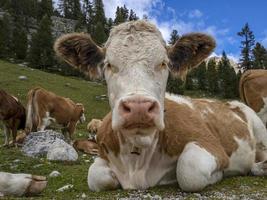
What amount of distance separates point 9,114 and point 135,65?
15035 millimetres

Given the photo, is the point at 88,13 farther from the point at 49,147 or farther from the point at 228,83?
the point at 49,147

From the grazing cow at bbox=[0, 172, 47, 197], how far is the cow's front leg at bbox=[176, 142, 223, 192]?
2131 mm

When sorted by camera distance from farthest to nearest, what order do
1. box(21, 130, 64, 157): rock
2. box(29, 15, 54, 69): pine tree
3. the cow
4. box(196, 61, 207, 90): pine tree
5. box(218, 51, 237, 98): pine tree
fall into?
box(196, 61, 207, 90): pine tree < box(218, 51, 237, 98): pine tree < box(29, 15, 54, 69): pine tree < the cow < box(21, 130, 64, 157): rock

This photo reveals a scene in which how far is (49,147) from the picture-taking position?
16688mm

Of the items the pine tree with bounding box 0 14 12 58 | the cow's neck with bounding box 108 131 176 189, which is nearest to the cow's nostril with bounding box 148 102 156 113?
the cow's neck with bounding box 108 131 176 189

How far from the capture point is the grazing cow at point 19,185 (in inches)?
273

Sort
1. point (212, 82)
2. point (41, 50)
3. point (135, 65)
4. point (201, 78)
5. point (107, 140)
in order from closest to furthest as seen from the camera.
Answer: point (135, 65)
point (107, 140)
point (41, 50)
point (212, 82)
point (201, 78)

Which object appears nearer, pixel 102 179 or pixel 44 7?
pixel 102 179

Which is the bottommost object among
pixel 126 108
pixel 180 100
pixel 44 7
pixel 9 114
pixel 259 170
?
pixel 9 114

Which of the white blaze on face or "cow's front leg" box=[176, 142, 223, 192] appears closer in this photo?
the white blaze on face

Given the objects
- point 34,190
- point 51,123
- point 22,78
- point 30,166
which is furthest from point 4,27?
point 34,190

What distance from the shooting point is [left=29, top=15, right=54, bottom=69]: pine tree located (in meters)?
93.5

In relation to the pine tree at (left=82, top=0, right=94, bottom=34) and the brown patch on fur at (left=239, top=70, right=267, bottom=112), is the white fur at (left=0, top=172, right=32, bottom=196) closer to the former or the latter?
the brown patch on fur at (left=239, top=70, right=267, bottom=112)

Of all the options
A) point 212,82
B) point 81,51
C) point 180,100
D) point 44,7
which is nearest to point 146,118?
point 81,51
